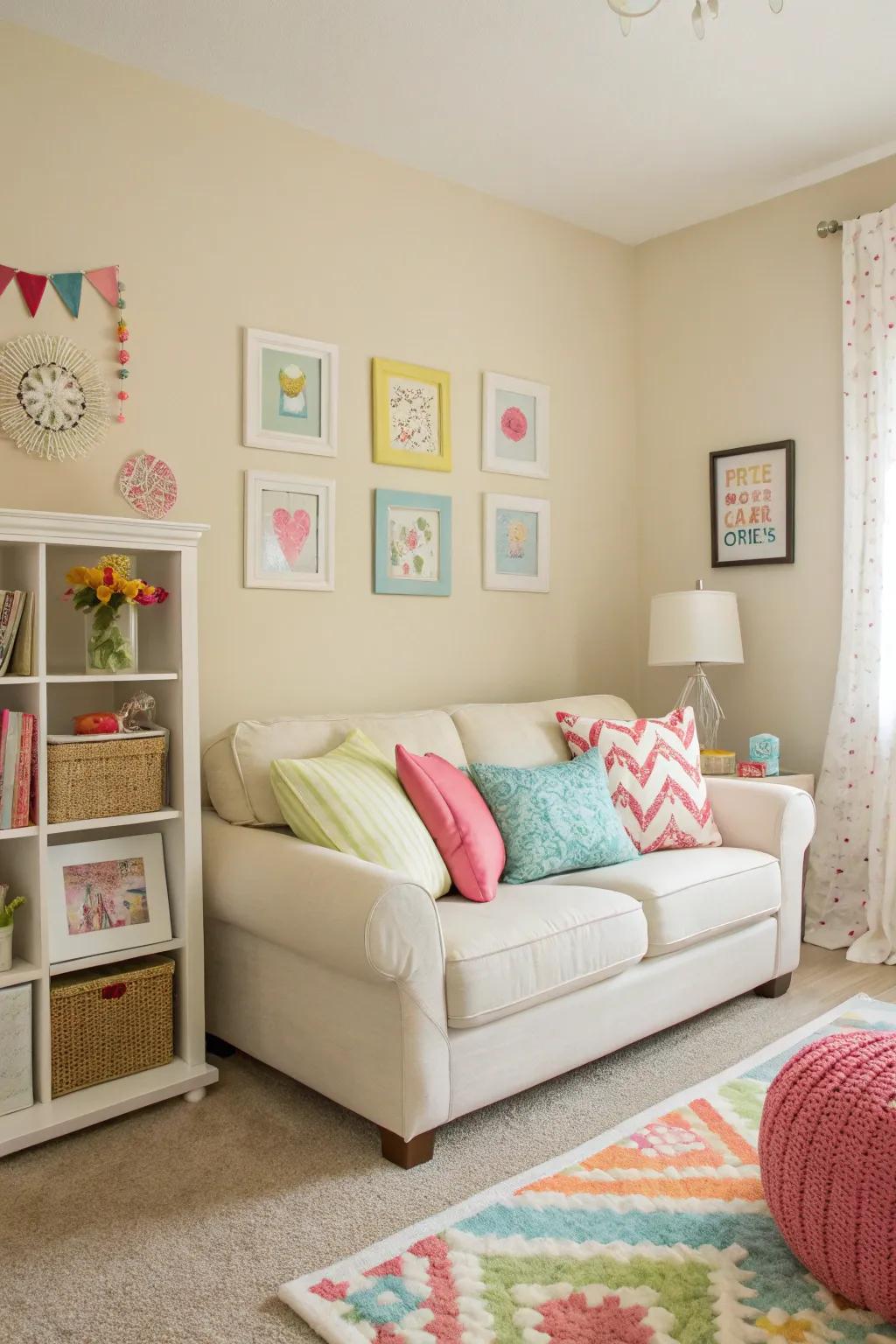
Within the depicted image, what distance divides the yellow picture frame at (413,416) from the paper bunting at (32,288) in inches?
42.8

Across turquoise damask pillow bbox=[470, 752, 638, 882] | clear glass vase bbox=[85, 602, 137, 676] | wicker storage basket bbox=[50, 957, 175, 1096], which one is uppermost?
clear glass vase bbox=[85, 602, 137, 676]

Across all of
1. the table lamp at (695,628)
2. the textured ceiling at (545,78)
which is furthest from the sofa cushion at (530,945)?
the textured ceiling at (545,78)

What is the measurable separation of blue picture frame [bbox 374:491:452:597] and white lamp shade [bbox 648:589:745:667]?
2.62 ft

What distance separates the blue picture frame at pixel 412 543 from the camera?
3418 millimetres

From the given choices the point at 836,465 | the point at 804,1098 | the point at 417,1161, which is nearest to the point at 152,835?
the point at 417,1161

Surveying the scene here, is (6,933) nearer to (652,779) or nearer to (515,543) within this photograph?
(652,779)

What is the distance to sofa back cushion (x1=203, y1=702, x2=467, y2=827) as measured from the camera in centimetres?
269

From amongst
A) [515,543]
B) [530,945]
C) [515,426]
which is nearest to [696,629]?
[515,543]

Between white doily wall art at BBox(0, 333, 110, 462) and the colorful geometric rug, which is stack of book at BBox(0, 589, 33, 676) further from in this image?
the colorful geometric rug

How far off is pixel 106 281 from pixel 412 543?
4.10 feet

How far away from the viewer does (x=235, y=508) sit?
306 centimetres

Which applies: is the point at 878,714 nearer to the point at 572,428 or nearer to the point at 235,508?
the point at 572,428

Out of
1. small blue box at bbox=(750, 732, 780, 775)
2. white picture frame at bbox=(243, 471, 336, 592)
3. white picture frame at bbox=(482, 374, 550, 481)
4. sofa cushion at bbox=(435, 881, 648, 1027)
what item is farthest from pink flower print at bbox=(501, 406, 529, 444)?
sofa cushion at bbox=(435, 881, 648, 1027)

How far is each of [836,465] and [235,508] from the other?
213cm
